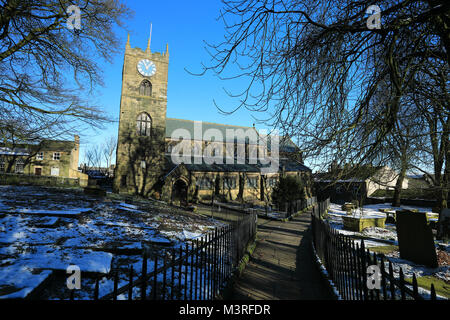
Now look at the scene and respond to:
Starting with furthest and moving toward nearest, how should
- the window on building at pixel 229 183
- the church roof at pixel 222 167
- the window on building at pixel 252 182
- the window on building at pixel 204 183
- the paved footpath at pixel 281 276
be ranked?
the window on building at pixel 252 182 < the window on building at pixel 229 183 < the window on building at pixel 204 183 < the church roof at pixel 222 167 < the paved footpath at pixel 281 276

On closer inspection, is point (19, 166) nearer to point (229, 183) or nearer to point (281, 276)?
point (229, 183)

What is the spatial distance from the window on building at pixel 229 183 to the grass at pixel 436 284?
84.0 ft

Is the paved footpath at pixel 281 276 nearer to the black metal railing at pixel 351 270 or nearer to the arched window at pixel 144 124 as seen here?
the black metal railing at pixel 351 270

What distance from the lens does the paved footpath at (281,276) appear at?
189 inches

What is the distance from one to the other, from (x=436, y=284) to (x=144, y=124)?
25.9 m

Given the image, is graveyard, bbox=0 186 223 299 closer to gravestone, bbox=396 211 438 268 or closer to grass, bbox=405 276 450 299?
grass, bbox=405 276 450 299

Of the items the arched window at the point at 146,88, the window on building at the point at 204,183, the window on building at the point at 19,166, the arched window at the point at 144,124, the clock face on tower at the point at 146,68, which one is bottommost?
the window on building at the point at 204,183

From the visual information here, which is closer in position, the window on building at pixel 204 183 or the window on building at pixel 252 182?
the window on building at pixel 204 183

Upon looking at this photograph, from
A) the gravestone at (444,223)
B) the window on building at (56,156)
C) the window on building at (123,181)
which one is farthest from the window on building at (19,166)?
the gravestone at (444,223)

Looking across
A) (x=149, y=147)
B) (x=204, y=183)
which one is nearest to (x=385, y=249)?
(x=204, y=183)

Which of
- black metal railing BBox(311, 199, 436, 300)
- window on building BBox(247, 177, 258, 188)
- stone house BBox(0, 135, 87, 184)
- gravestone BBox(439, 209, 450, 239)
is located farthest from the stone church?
black metal railing BBox(311, 199, 436, 300)

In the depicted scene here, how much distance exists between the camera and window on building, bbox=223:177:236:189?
30950mm

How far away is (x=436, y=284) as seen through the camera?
5.30 meters
